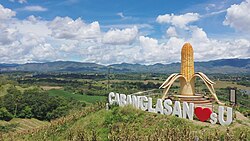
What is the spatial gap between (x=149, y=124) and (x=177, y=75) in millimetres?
6275

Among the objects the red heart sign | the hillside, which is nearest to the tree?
the hillside

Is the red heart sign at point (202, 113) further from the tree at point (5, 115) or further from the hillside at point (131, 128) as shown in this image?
the tree at point (5, 115)

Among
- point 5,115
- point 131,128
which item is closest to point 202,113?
point 131,128

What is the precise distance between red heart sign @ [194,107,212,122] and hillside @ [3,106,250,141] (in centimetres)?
45

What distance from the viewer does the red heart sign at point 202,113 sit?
20.8m

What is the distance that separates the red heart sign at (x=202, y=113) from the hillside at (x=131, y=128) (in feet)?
1.49

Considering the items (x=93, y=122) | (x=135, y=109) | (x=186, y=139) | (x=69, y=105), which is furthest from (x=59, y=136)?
(x=69, y=105)

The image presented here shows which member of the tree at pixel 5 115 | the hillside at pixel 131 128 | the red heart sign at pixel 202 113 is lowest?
the tree at pixel 5 115

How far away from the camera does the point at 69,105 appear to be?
6875 centimetres

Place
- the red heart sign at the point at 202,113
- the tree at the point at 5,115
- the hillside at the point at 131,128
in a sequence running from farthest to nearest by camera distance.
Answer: the tree at the point at 5,115
the red heart sign at the point at 202,113
the hillside at the point at 131,128

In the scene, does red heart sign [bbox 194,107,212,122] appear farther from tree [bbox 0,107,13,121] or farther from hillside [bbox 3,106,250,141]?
tree [bbox 0,107,13,121]

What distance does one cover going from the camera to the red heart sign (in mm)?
20831

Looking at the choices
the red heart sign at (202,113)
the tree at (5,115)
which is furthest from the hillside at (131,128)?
the tree at (5,115)

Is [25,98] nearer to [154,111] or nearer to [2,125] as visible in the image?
[2,125]
